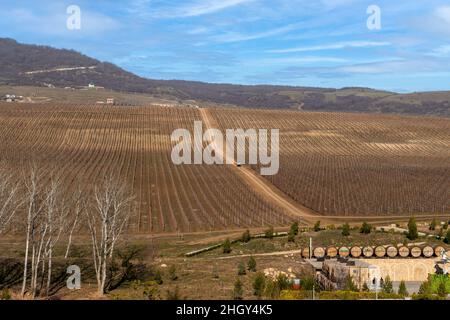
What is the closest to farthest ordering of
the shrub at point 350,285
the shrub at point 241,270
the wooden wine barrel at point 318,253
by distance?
the shrub at point 350,285
the shrub at point 241,270
the wooden wine barrel at point 318,253

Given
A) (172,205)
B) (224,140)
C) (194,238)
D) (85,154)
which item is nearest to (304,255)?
(194,238)

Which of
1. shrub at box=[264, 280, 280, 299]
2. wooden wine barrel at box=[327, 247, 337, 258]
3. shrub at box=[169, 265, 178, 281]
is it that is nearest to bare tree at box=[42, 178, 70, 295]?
shrub at box=[169, 265, 178, 281]

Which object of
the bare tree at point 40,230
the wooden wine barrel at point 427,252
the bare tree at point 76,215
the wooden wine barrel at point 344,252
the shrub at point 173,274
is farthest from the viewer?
the bare tree at point 76,215

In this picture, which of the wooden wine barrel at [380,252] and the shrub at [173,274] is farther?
the wooden wine barrel at [380,252]

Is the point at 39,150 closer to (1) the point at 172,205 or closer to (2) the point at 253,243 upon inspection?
(1) the point at 172,205

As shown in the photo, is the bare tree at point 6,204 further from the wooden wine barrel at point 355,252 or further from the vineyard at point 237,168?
the wooden wine barrel at point 355,252

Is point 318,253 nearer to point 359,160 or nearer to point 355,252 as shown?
point 355,252

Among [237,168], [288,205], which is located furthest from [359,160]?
[288,205]

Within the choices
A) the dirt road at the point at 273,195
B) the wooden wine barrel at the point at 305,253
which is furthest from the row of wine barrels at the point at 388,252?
the dirt road at the point at 273,195
